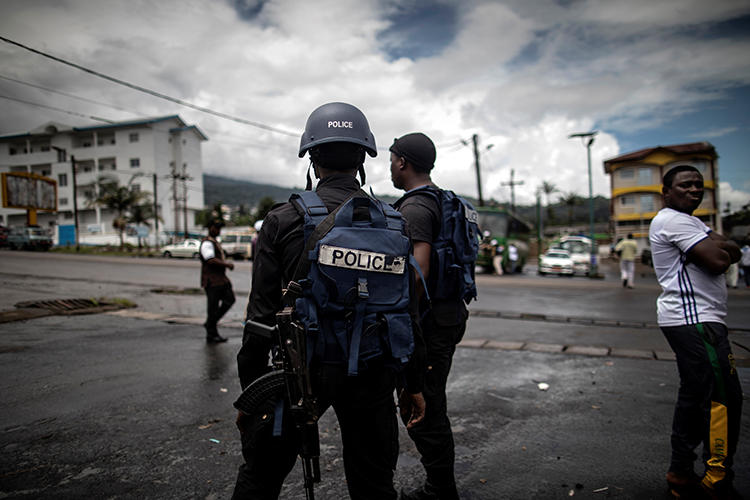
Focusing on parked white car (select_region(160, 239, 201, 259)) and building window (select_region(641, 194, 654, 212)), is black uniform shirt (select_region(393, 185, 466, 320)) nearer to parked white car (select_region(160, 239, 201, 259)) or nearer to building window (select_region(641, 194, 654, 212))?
parked white car (select_region(160, 239, 201, 259))

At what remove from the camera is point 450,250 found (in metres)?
2.45

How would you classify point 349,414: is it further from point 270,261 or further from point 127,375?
point 127,375

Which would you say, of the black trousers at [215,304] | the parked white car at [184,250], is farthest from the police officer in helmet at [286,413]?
the parked white car at [184,250]

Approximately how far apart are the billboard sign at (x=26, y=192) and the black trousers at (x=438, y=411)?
96.8 feet

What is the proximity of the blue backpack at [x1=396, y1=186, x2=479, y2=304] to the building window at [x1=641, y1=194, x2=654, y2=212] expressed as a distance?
1890 inches

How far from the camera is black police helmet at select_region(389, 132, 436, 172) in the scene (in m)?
2.60

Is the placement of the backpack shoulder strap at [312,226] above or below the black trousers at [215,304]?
above

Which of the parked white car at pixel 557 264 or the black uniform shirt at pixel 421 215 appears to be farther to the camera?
the parked white car at pixel 557 264

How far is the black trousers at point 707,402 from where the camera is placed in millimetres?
2447

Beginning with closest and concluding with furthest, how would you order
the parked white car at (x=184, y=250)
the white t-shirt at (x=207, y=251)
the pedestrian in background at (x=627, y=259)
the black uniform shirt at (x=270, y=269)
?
the black uniform shirt at (x=270, y=269) → the white t-shirt at (x=207, y=251) → the pedestrian in background at (x=627, y=259) → the parked white car at (x=184, y=250)

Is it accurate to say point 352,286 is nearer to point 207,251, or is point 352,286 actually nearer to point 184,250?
point 207,251

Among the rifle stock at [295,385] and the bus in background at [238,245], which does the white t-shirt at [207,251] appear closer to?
the rifle stock at [295,385]

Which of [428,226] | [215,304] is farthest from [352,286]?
[215,304]

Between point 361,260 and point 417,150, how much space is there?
118 cm
